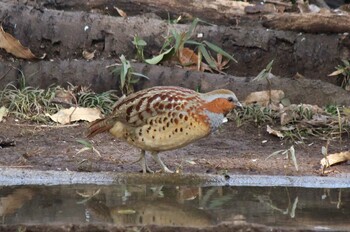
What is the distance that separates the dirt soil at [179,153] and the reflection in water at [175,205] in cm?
64

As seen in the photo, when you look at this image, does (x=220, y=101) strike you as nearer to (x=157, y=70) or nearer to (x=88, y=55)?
(x=157, y=70)

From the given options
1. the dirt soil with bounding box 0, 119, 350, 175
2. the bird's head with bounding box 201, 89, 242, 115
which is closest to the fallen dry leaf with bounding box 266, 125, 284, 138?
the dirt soil with bounding box 0, 119, 350, 175

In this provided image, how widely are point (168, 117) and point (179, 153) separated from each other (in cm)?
143

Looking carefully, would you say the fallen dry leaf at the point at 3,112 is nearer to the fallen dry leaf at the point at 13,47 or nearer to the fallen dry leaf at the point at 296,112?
the fallen dry leaf at the point at 13,47

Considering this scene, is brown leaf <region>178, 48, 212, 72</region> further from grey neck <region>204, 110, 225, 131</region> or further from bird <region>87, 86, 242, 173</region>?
grey neck <region>204, 110, 225, 131</region>

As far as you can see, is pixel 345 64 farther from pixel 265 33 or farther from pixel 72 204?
pixel 72 204

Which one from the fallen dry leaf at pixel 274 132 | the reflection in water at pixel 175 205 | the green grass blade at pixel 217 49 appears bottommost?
the fallen dry leaf at pixel 274 132

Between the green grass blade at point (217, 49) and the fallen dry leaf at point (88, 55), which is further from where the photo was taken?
the fallen dry leaf at point (88, 55)

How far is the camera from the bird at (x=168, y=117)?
24.1 feet

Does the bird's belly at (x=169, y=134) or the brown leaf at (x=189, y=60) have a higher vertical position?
the bird's belly at (x=169, y=134)

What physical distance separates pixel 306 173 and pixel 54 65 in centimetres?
347

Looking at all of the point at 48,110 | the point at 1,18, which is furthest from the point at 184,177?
the point at 1,18

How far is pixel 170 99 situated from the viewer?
7480 millimetres

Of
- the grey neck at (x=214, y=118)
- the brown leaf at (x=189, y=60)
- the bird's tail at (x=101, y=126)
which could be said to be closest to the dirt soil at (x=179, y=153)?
the bird's tail at (x=101, y=126)
